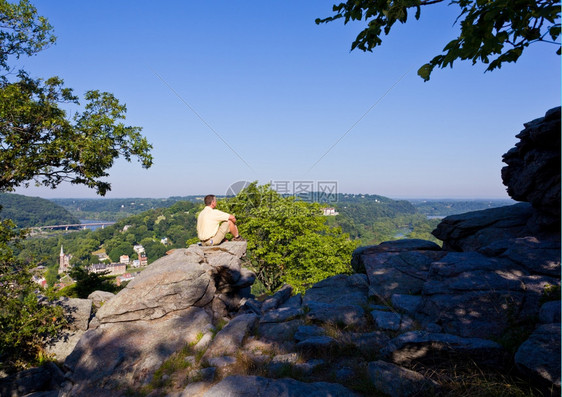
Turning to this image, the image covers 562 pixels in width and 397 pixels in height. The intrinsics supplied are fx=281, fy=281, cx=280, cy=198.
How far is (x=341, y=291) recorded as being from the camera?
10.0 meters

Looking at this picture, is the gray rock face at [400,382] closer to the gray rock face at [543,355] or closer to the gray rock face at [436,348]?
the gray rock face at [436,348]

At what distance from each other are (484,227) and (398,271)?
3385 millimetres

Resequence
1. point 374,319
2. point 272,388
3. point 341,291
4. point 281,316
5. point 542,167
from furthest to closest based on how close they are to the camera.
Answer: point 341,291, point 281,316, point 542,167, point 374,319, point 272,388

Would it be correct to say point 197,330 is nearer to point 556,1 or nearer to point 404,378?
point 404,378

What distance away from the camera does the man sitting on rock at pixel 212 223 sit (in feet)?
37.8

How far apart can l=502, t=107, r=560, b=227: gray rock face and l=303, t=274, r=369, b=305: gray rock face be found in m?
5.47

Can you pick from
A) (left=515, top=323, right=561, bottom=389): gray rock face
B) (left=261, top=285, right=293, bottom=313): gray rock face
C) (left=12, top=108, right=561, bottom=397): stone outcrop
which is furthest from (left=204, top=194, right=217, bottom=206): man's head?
(left=515, top=323, right=561, bottom=389): gray rock face

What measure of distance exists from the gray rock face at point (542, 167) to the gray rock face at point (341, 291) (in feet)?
17.9

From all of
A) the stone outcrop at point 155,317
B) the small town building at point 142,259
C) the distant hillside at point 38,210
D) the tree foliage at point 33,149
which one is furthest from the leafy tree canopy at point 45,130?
the distant hillside at point 38,210

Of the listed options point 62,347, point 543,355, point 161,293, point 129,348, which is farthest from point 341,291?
point 62,347

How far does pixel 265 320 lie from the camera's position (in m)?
8.00

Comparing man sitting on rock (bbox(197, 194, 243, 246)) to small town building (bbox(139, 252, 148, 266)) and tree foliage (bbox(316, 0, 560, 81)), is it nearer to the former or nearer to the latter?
tree foliage (bbox(316, 0, 560, 81))

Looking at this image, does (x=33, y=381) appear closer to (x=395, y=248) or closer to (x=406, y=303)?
(x=406, y=303)

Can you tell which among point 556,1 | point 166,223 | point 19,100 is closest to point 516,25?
point 556,1
